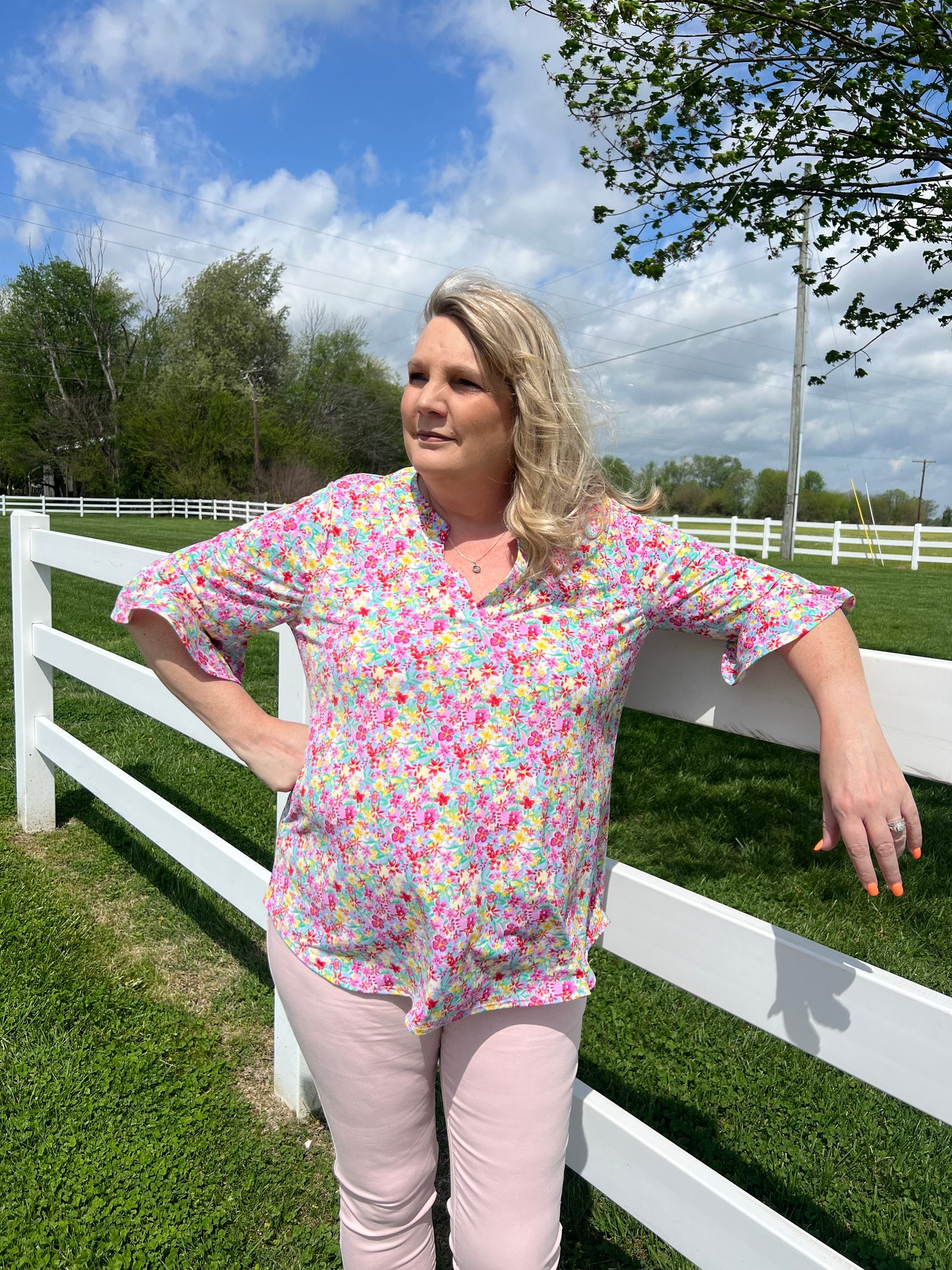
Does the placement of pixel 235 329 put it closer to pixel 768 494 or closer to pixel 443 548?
pixel 768 494

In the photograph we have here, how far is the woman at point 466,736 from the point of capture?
4.63 ft

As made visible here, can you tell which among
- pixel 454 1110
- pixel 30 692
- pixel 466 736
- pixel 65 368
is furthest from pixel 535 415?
pixel 65 368

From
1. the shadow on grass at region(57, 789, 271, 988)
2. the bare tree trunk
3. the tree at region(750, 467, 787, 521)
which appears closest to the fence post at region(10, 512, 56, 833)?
the shadow on grass at region(57, 789, 271, 988)

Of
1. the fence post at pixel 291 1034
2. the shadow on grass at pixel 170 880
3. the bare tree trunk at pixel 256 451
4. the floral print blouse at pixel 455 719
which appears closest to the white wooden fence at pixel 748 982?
the fence post at pixel 291 1034

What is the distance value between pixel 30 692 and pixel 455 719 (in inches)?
138

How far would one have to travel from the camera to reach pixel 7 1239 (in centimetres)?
210

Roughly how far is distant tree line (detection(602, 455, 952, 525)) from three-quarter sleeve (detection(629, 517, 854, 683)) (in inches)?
1701

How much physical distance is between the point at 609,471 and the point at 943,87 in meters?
3.05

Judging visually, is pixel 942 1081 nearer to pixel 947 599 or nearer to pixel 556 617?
pixel 556 617

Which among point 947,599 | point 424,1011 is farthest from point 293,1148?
point 947,599

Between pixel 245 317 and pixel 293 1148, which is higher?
pixel 245 317

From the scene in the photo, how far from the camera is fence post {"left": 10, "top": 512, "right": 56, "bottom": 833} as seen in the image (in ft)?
13.7

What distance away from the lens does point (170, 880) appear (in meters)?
3.84

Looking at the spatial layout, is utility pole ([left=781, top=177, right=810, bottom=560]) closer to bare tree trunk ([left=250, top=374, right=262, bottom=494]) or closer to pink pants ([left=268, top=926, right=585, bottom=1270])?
pink pants ([left=268, top=926, right=585, bottom=1270])
